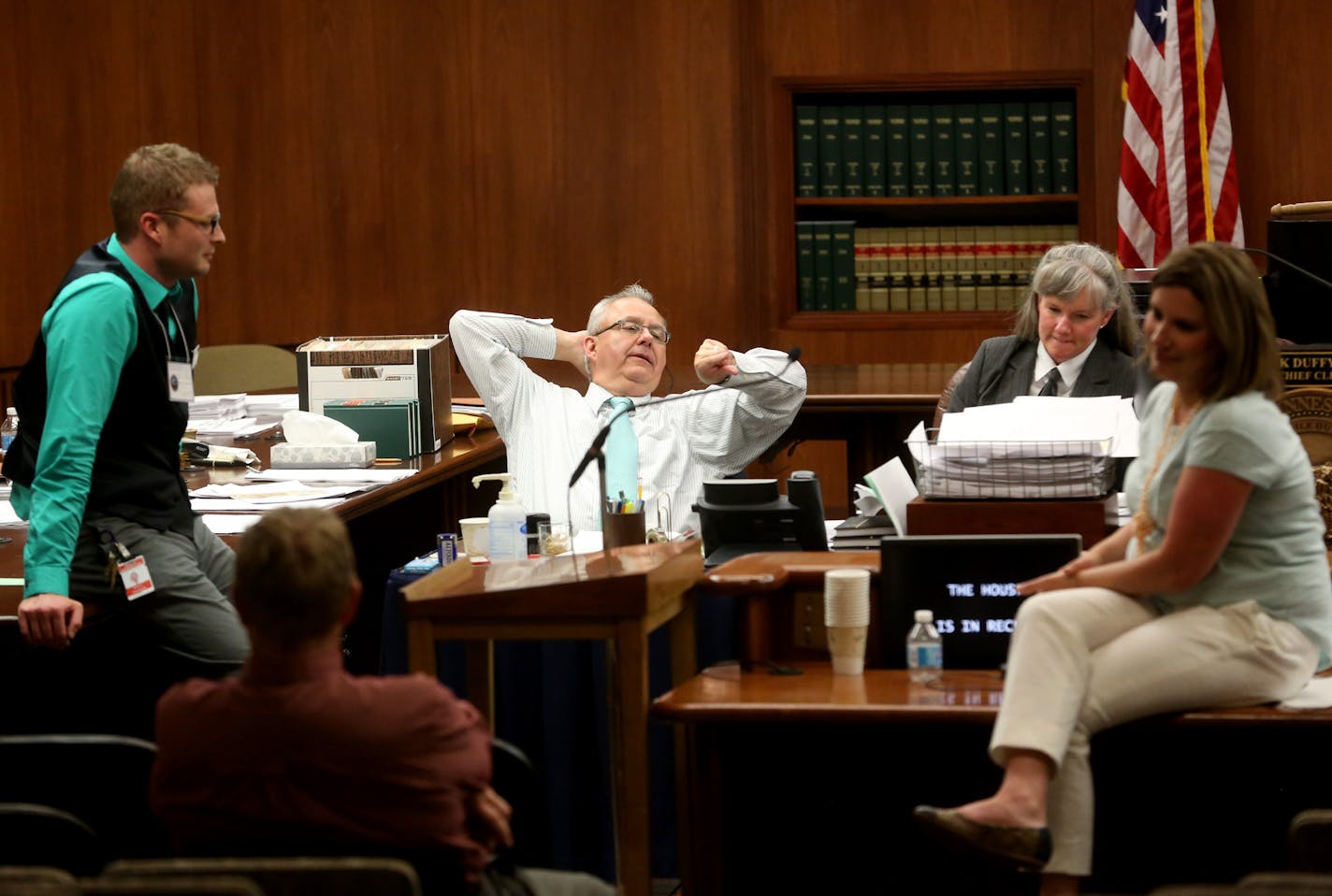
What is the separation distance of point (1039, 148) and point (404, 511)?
9.93ft

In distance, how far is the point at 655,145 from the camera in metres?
6.61

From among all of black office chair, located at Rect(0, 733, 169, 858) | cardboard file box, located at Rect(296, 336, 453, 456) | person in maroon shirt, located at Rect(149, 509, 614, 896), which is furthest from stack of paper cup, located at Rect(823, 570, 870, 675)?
cardboard file box, located at Rect(296, 336, 453, 456)

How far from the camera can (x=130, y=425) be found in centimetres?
293

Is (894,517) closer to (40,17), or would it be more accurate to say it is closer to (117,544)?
(117,544)

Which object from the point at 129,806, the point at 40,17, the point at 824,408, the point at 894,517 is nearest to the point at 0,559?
the point at 129,806

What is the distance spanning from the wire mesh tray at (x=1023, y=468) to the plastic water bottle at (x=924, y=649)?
0.95 ft

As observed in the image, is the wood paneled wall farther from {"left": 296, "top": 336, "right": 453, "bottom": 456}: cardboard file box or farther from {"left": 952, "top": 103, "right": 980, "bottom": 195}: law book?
{"left": 296, "top": 336, "right": 453, "bottom": 456}: cardboard file box

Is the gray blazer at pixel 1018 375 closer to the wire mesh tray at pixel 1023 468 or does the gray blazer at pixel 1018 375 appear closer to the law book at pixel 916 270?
the wire mesh tray at pixel 1023 468

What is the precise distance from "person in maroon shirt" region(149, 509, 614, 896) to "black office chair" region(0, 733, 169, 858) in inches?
13.4

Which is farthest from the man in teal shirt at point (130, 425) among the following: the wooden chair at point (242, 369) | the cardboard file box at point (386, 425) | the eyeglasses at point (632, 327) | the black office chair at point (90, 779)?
the wooden chair at point (242, 369)

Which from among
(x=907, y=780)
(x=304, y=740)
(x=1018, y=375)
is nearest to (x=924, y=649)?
(x=907, y=780)

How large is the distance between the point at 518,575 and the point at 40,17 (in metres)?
5.05

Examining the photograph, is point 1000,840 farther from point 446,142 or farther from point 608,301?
point 446,142

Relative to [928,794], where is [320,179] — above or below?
above
